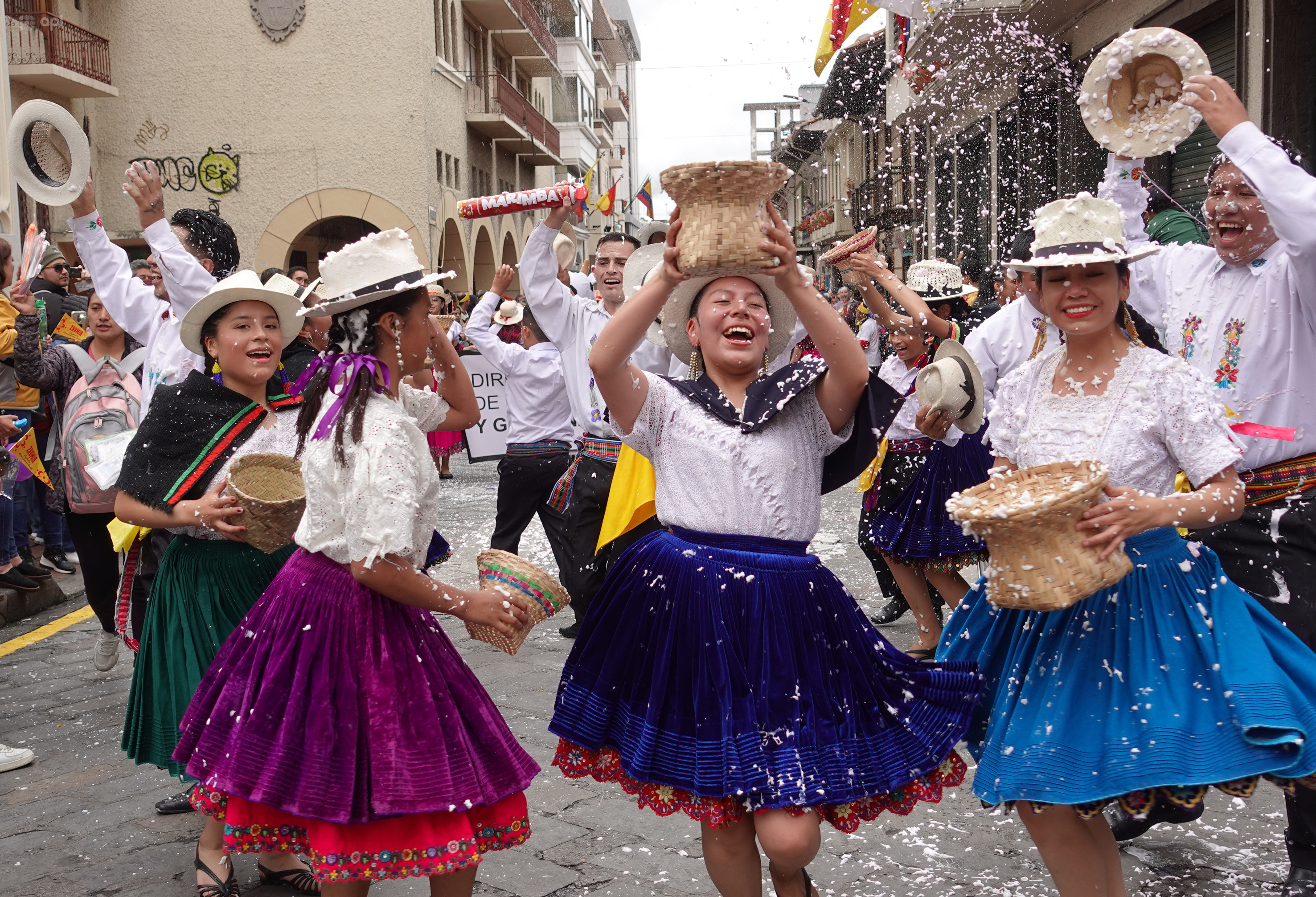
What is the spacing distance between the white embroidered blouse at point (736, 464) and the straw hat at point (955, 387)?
23 cm

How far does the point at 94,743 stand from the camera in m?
5.13

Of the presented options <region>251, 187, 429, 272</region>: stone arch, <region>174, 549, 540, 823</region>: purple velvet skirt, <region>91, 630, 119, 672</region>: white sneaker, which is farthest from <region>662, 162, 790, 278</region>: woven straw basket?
<region>251, 187, 429, 272</region>: stone arch

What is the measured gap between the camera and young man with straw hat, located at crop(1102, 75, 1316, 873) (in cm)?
338

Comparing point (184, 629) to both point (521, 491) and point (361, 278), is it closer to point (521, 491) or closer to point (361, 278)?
point (361, 278)

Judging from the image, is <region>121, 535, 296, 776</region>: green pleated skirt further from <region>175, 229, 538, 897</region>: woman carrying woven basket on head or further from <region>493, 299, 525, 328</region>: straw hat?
<region>493, 299, 525, 328</region>: straw hat

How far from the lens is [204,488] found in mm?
3641

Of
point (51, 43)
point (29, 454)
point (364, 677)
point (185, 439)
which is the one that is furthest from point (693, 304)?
point (51, 43)

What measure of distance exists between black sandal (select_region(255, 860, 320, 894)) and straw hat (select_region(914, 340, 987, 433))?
2381mm

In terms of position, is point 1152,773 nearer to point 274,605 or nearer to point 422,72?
point 274,605

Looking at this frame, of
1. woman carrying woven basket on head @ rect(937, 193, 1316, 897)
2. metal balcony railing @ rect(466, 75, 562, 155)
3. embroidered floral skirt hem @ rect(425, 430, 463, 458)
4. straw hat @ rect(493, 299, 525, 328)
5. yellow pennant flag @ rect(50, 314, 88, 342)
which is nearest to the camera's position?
woman carrying woven basket on head @ rect(937, 193, 1316, 897)

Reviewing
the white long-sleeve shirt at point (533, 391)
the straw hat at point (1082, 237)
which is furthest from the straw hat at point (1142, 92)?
the white long-sleeve shirt at point (533, 391)

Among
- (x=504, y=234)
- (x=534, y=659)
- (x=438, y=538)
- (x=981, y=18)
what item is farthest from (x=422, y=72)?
(x=438, y=538)

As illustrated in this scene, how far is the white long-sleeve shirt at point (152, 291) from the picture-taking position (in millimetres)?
4527

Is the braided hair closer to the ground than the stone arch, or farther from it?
closer to the ground
